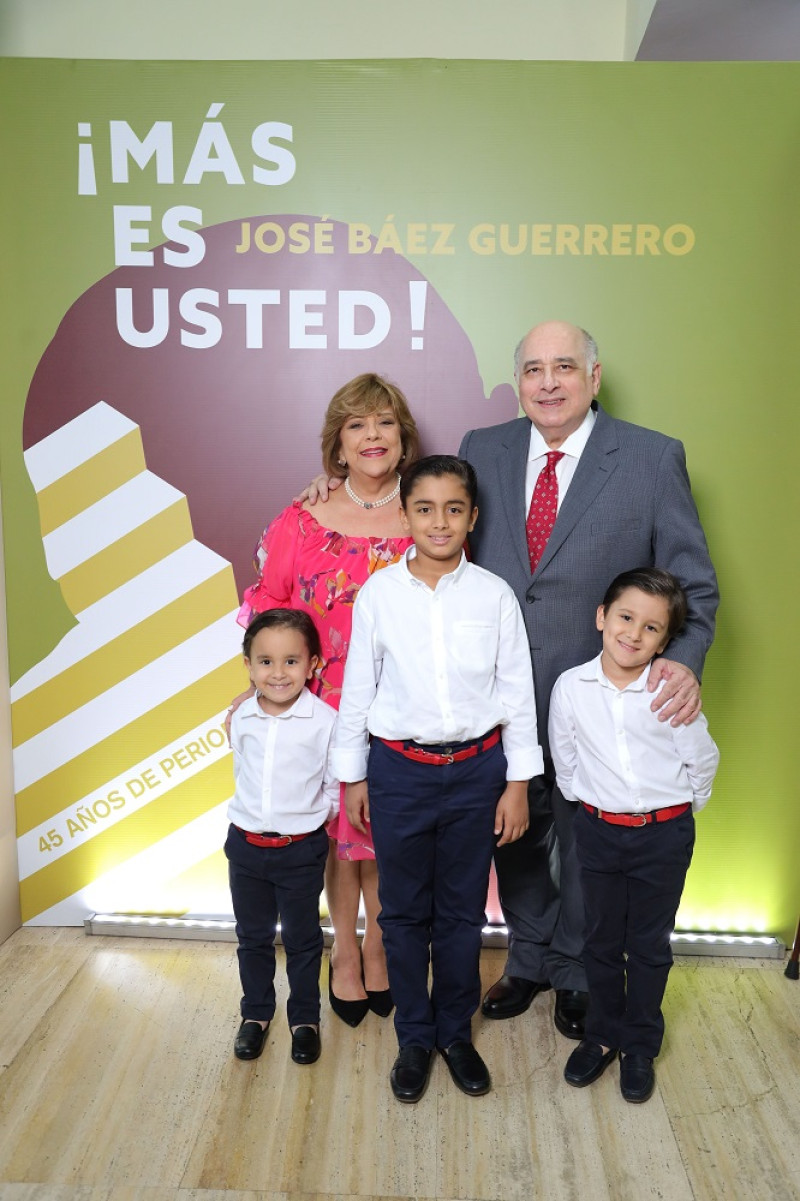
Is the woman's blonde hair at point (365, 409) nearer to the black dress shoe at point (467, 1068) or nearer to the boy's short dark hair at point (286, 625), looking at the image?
the boy's short dark hair at point (286, 625)

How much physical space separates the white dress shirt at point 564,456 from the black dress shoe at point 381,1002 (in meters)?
1.39

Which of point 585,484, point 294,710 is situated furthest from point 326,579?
point 585,484

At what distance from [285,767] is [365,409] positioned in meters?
0.92

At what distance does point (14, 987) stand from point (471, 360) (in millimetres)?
2265

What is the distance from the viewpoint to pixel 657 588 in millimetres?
2053

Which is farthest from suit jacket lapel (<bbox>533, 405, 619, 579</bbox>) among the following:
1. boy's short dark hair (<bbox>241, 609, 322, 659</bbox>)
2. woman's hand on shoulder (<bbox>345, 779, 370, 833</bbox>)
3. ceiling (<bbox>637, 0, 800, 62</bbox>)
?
ceiling (<bbox>637, 0, 800, 62</bbox>)

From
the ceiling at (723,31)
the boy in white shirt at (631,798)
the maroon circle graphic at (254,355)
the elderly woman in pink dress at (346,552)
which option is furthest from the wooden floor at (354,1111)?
the ceiling at (723,31)

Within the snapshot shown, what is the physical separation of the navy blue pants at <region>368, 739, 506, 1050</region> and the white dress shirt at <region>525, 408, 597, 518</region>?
68 centimetres

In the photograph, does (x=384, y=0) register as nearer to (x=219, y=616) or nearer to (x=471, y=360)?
(x=471, y=360)

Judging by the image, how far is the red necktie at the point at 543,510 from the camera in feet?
7.54

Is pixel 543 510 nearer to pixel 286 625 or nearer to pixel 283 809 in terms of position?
pixel 286 625

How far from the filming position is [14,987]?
2674 millimetres

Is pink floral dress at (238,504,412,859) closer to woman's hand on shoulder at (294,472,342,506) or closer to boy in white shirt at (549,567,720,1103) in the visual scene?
woman's hand on shoulder at (294,472,342,506)

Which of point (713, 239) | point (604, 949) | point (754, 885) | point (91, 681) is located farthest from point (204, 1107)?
point (713, 239)
